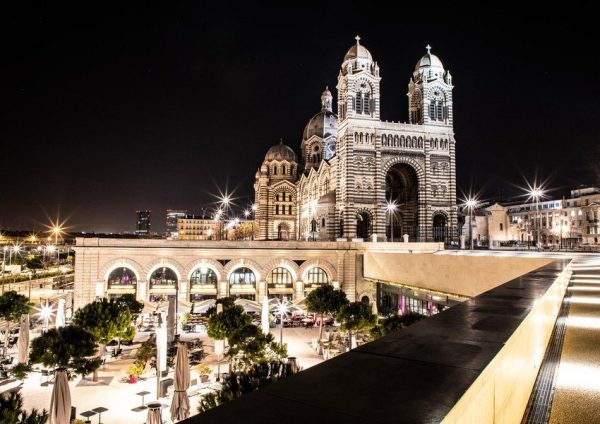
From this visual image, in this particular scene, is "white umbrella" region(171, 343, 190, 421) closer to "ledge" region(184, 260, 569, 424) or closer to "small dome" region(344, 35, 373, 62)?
"ledge" region(184, 260, 569, 424)

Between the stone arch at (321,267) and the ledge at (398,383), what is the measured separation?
38063mm

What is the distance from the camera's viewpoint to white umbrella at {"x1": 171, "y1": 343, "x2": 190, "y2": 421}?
594 inches

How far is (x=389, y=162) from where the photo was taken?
5088 centimetres

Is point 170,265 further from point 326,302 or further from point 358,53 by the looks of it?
point 358,53

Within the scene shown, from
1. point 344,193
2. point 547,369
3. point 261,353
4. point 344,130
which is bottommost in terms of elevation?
point 261,353

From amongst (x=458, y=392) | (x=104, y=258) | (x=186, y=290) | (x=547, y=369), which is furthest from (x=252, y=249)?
(x=458, y=392)

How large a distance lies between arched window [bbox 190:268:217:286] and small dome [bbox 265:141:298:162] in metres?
31.9

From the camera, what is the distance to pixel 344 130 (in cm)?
5025

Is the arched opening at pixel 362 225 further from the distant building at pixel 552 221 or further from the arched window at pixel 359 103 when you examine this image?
the distant building at pixel 552 221

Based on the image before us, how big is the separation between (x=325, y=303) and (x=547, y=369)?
23.1m

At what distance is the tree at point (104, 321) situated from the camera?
21.6 meters

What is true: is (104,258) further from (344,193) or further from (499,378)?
(499,378)

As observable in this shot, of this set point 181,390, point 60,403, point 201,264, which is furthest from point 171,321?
point 201,264

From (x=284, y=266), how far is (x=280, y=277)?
1.40 m
